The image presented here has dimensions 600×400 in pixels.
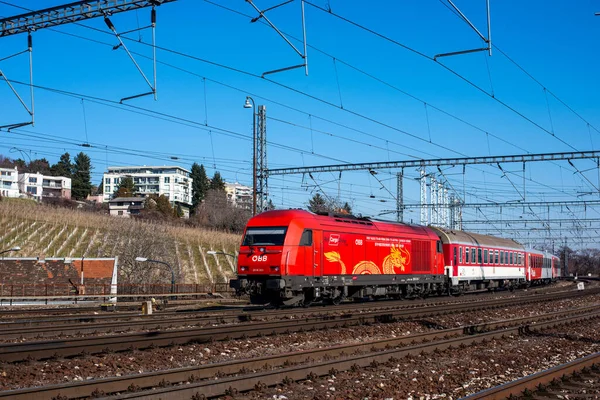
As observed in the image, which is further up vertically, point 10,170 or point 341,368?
point 10,170

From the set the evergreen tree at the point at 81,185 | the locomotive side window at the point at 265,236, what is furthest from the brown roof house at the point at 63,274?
the evergreen tree at the point at 81,185

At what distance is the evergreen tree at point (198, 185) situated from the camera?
5044 inches

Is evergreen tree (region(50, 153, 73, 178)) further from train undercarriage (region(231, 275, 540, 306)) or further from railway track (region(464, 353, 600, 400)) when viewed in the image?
railway track (region(464, 353, 600, 400))

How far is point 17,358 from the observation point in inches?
471

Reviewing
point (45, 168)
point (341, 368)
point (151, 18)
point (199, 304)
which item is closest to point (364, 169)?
point (199, 304)

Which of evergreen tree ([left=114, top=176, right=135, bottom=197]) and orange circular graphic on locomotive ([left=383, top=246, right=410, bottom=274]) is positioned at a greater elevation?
evergreen tree ([left=114, top=176, right=135, bottom=197])

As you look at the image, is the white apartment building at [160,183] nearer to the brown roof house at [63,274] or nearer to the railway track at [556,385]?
the brown roof house at [63,274]

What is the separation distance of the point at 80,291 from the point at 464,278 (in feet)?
76.3

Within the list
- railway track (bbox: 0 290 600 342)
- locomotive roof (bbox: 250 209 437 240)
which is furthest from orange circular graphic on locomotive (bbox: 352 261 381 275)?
railway track (bbox: 0 290 600 342)

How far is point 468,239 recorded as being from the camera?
41.2 m

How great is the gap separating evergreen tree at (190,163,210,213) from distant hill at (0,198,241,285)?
198 ft

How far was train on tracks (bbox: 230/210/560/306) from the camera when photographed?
78.9ft

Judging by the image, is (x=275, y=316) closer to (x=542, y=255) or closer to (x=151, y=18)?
(x=151, y=18)

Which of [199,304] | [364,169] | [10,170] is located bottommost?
[199,304]
